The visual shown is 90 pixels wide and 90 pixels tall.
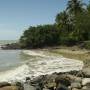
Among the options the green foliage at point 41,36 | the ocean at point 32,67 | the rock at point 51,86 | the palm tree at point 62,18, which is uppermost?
the palm tree at point 62,18

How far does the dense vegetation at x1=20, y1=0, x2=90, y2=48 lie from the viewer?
206 ft

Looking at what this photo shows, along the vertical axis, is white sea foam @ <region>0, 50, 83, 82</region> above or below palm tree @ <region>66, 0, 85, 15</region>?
below

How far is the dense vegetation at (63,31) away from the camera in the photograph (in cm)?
6270

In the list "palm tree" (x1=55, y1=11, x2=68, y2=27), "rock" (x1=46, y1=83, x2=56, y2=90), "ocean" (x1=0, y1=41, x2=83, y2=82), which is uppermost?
"palm tree" (x1=55, y1=11, x2=68, y2=27)

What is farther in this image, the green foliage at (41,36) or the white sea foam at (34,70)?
the green foliage at (41,36)

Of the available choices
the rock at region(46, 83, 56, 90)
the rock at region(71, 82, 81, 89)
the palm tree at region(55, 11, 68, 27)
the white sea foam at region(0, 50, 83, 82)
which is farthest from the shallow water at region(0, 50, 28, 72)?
the palm tree at region(55, 11, 68, 27)

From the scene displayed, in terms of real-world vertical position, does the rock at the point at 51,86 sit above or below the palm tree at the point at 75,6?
below

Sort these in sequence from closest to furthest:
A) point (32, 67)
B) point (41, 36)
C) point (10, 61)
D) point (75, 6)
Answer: point (32, 67)
point (10, 61)
point (75, 6)
point (41, 36)

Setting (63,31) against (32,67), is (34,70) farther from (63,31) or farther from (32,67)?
(63,31)

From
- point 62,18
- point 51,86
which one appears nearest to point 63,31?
point 62,18

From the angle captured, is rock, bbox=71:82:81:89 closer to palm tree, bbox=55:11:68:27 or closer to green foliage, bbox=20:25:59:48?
palm tree, bbox=55:11:68:27

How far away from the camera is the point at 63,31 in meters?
75.8

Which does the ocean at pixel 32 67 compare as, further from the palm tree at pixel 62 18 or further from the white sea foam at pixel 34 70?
the palm tree at pixel 62 18

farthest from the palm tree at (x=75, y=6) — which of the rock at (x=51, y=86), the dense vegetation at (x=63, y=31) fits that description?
the rock at (x=51, y=86)
